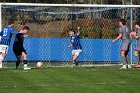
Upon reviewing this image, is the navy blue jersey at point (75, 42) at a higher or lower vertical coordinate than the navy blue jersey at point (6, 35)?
lower

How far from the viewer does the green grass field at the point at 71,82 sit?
502 inches

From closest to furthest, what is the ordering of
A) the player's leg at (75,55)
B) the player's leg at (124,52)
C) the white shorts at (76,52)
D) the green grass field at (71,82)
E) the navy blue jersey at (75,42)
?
the green grass field at (71,82) < the player's leg at (124,52) < the player's leg at (75,55) < the white shorts at (76,52) < the navy blue jersey at (75,42)

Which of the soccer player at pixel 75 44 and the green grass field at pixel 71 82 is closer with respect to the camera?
the green grass field at pixel 71 82

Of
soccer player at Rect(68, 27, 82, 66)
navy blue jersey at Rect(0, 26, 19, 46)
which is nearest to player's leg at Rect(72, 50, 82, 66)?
soccer player at Rect(68, 27, 82, 66)

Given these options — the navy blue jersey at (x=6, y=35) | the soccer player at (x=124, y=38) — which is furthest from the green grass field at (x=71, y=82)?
the soccer player at (x=124, y=38)

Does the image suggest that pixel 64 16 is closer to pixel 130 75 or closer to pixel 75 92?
pixel 130 75

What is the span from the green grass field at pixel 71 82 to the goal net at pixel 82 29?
7757mm

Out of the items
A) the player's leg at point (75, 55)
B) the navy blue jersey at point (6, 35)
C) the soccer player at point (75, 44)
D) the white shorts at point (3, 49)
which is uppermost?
the navy blue jersey at point (6, 35)

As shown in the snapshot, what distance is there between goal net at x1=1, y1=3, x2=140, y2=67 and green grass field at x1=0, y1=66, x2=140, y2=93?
7.76 m

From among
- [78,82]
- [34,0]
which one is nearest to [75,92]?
[78,82]

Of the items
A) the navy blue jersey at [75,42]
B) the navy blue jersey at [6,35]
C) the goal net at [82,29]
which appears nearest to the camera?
the navy blue jersey at [6,35]

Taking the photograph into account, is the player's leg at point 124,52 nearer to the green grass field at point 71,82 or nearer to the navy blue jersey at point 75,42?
the green grass field at point 71,82

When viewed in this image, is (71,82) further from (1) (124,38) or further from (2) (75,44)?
(2) (75,44)

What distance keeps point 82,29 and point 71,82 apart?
1428cm
